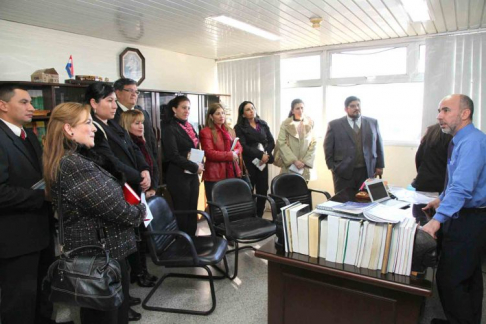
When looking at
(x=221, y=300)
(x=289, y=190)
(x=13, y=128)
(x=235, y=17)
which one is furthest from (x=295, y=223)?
(x=235, y=17)

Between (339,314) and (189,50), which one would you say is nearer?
(339,314)

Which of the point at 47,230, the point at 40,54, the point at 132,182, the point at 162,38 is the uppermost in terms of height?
the point at 162,38

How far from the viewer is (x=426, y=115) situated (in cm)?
399

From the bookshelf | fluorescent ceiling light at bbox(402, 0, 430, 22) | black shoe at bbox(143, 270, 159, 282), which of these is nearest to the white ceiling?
fluorescent ceiling light at bbox(402, 0, 430, 22)

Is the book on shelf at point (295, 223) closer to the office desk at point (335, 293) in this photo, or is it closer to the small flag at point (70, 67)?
the office desk at point (335, 293)

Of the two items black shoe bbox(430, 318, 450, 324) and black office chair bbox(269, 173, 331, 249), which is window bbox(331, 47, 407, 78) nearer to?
black office chair bbox(269, 173, 331, 249)

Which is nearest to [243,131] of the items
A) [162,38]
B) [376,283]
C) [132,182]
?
[162,38]

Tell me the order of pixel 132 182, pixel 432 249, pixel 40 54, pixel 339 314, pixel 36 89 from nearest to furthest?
1. pixel 432 249
2. pixel 339 314
3. pixel 132 182
4. pixel 36 89
5. pixel 40 54

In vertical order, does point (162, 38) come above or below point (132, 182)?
above

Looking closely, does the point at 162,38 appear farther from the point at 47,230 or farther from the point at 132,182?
the point at 47,230

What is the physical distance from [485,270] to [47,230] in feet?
12.3

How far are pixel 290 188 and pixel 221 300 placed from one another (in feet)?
4.58

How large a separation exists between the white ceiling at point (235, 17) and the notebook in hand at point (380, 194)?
1487 millimetres

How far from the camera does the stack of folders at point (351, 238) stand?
1531 mm
